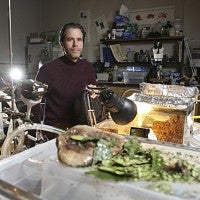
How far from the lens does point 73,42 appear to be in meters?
2.00

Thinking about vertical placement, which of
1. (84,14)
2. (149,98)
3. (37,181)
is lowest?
(37,181)

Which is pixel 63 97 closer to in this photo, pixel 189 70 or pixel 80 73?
pixel 80 73

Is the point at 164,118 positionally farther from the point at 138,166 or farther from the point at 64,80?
the point at 64,80

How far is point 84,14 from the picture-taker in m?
5.49

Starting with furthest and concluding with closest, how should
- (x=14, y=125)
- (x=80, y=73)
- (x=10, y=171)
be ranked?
(x=80, y=73), (x=14, y=125), (x=10, y=171)

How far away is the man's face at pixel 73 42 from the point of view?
2004 millimetres

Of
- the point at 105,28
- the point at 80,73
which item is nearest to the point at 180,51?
the point at 105,28

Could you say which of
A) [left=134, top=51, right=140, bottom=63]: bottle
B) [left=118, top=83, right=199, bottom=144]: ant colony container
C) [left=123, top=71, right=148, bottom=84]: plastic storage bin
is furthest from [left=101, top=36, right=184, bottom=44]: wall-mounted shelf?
[left=118, top=83, right=199, bottom=144]: ant colony container

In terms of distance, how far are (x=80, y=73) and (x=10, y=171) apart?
4.85 ft

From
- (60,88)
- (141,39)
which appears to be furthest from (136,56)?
(60,88)

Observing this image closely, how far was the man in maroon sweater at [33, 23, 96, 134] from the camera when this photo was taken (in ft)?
6.45

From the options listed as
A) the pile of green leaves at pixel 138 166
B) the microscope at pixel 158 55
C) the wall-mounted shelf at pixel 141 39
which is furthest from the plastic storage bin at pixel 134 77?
the pile of green leaves at pixel 138 166

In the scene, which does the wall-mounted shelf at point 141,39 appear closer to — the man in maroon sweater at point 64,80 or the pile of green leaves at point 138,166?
the man in maroon sweater at point 64,80

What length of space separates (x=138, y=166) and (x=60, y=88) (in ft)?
4.66
